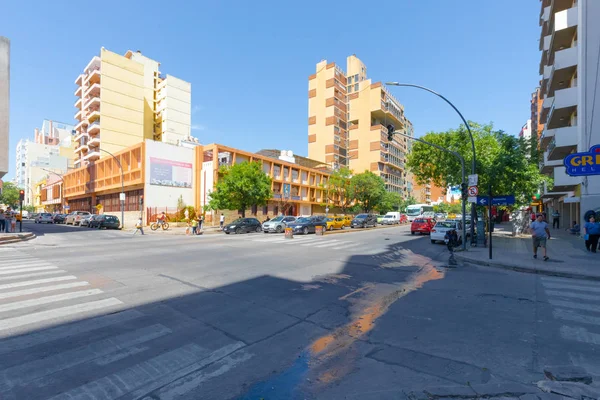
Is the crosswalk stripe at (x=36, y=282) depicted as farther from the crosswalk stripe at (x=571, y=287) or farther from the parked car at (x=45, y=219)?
the parked car at (x=45, y=219)

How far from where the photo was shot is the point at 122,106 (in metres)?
57.3

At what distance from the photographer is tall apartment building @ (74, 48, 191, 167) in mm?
54938

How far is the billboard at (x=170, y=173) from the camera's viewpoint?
37.4 meters

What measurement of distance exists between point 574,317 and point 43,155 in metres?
124

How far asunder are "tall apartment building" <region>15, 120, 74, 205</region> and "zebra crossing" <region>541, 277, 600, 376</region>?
7696 cm

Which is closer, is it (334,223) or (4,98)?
(4,98)

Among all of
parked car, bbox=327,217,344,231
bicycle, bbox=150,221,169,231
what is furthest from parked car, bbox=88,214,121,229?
parked car, bbox=327,217,344,231

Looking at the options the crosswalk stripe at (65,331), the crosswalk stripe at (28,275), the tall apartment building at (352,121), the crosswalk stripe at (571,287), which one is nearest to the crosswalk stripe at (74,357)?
the crosswalk stripe at (65,331)

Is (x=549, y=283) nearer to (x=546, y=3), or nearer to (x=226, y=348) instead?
(x=226, y=348)

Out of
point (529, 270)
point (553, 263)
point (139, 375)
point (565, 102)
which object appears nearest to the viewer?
point (139, 375)

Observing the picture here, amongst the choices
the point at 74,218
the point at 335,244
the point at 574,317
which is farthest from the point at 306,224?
the point at 74,218

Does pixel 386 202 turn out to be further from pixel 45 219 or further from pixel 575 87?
pixel 45 219

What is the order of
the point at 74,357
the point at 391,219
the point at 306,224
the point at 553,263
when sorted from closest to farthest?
the point at 74,357 → the point at 553,263 → the point at 306,224 → the point at 391,219

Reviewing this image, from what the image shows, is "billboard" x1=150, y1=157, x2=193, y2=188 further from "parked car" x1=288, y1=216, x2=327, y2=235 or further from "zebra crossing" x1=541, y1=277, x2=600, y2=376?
"zebra crossing" x1=541, y1=277, x2=600, y2=376
